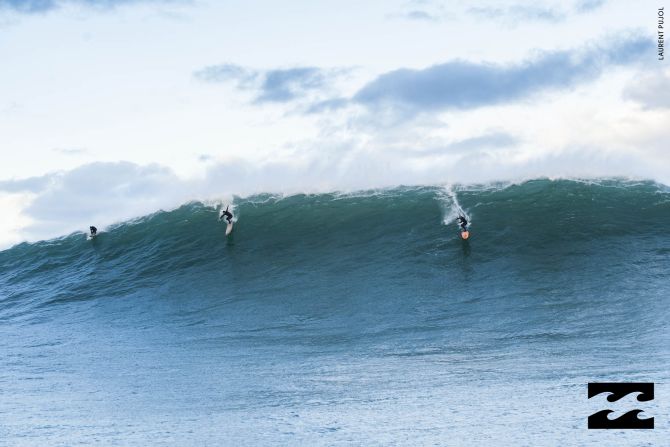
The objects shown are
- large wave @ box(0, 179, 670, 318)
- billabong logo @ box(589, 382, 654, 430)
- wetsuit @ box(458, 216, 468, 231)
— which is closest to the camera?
billabong logo @ box(589, 382, 654, 430)

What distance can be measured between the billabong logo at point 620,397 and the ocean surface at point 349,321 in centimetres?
16

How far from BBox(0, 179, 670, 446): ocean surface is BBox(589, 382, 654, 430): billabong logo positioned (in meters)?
0.16

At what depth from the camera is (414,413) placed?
9.04m

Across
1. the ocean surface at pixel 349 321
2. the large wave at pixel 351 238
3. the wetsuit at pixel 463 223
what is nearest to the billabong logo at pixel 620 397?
the ocean surface at pixel 349 321

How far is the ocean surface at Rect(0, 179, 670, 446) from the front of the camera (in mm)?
9055

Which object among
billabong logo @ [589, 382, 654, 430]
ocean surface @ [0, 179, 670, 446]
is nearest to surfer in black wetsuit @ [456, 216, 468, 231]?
ocean surface @ [0, 179, 670, 446]

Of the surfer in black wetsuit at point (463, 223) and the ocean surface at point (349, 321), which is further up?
the surfer in black wetsuit at point (463, 223)

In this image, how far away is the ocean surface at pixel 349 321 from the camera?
9.05 m

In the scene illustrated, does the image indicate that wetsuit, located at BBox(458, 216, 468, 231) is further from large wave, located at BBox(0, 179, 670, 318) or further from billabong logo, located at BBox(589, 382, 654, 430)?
billabong logo, located at BBox(589, 382, 654, 430)

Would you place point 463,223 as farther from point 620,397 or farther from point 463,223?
point 620,397

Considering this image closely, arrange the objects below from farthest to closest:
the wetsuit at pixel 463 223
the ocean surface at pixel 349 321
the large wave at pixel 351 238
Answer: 1. the wetsuit at pixel 463 223
2. the large wave at pixel 351 238
3. the ocean surface at pixel 349 321

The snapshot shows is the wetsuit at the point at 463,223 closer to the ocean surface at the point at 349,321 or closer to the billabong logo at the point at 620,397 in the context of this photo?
the ocean surface at the point at 349,321

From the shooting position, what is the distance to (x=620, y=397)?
8.91 metres

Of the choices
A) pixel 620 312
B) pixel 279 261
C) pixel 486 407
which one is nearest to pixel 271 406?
pixel 486 407
